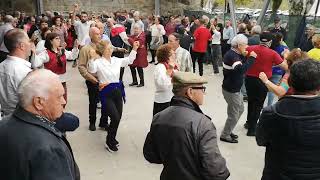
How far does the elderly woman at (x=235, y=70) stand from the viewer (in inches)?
237

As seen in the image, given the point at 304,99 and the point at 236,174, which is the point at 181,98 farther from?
the point at 236,174

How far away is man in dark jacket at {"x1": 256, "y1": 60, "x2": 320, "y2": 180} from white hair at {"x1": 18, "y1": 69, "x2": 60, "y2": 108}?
5.14 feet

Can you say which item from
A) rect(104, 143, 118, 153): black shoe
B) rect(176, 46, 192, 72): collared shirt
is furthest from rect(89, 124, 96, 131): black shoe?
rect(176, 46, 192, 72): collared shirt

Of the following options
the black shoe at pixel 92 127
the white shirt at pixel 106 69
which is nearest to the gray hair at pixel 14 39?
the white shirt at pixel 106 69

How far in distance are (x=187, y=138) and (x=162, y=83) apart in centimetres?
271

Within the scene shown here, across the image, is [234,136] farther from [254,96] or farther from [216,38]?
[216,38]

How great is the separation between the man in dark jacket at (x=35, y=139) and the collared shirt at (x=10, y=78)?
211cm

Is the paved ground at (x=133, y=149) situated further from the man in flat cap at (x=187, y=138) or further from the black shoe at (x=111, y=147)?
the man in flat cap at (x=187, y=138)

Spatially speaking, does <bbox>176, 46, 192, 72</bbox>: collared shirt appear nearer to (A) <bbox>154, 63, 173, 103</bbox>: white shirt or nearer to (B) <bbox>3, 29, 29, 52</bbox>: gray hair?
(A) <bbox>154, 63, 173, 103</bbox>: white shirt

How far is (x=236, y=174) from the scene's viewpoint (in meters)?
5.47

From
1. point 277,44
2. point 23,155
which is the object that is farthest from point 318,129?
point 277,44

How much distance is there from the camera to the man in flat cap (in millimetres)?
2877

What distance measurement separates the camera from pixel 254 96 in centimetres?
669

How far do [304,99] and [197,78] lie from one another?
80cm
